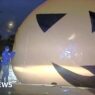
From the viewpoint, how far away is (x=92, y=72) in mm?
7445

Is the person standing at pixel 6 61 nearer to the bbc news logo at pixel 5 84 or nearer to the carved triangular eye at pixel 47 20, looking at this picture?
the bbc news logo at pixel 5 84

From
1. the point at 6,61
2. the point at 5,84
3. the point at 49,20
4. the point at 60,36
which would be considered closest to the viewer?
the point at 60,36

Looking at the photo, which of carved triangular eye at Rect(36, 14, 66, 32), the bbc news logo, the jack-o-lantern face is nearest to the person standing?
the bbc news logo

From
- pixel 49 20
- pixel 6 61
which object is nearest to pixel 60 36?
pixel 49 20

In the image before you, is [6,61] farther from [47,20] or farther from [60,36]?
[60,36]

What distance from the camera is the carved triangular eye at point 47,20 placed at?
752cm

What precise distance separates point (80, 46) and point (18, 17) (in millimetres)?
2814

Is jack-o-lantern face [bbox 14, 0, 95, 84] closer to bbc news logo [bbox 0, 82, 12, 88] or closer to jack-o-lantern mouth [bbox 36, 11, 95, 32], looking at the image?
jack-o-lantern mouth [bbox 36, 11, 95, 32]

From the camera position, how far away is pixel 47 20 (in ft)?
25.0

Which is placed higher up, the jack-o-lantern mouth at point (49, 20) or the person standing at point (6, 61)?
the jack-o-lantern mouth at point (49, 20)

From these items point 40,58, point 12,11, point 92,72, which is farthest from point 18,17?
point 92,72

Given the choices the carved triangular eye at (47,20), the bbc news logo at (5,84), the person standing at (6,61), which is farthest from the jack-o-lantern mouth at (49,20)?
the bbc news logo at (5,84)

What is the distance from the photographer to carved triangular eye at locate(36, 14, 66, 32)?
752 centimetres

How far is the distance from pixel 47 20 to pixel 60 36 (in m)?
0.51
